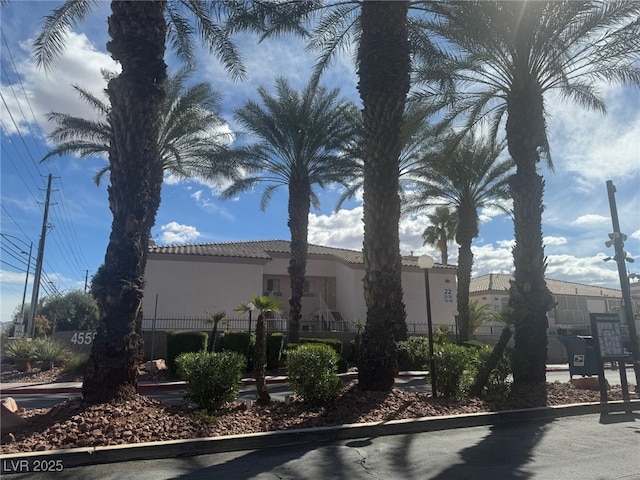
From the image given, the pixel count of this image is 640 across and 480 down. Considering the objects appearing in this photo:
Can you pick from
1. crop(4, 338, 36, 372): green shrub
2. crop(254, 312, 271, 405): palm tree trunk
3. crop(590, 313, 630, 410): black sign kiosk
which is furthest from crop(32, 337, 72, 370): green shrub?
crop(590, 313, 630, 410): black sign kiosk

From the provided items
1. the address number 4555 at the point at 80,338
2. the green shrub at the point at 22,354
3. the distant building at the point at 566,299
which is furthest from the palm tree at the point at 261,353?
the distant building at the point at 566,299

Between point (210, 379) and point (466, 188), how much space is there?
20376mm

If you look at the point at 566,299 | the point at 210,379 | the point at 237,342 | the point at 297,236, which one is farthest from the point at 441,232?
the point at 210,379

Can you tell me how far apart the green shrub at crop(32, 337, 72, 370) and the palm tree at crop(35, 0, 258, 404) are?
13563 mm

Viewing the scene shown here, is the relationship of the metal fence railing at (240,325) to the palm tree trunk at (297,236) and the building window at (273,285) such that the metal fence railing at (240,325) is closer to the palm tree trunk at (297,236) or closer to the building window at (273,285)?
the palm tree trunk at (297,236)

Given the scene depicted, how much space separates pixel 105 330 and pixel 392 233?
564 centimetres

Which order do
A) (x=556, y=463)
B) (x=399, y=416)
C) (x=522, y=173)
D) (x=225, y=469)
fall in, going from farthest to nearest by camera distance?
(x=522, y=173) < (x=399, y=416) < (x=556, y=463) < (x=225, y=469)

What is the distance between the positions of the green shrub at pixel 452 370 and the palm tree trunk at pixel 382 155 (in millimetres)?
1006

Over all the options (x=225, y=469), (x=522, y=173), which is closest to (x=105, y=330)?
(x=225, y=469)

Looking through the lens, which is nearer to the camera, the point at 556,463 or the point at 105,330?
the point at 556,463

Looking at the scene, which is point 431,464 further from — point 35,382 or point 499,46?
point 35,382

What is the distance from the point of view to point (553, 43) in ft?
40.7

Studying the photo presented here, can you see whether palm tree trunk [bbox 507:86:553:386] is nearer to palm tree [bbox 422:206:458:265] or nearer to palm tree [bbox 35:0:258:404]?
palm tree [bbox 35:0:258:404]

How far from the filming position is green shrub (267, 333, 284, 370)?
18656 millimetres
